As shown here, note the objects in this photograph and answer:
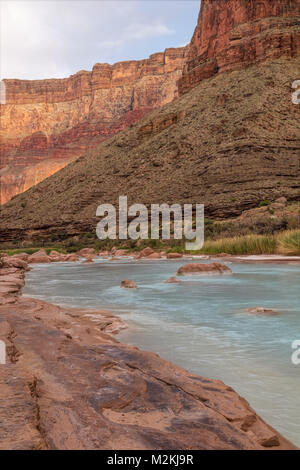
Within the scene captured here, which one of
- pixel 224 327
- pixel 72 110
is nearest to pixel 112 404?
pixel 224 327

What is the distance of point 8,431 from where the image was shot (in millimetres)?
1606

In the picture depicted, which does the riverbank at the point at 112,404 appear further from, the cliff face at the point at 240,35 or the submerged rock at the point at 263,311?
the cliff face at the point at 240,35

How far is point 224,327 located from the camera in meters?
5.24

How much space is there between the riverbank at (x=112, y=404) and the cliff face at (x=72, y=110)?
111521mm

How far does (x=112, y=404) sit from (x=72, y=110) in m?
136

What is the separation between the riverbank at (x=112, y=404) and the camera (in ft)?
5.39

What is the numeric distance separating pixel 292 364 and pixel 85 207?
1640 inches

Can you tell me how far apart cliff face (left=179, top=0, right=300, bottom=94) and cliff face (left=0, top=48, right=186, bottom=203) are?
1862 inches

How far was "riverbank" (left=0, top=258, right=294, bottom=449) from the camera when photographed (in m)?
1.64

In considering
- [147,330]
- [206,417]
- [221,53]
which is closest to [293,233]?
[147,330]

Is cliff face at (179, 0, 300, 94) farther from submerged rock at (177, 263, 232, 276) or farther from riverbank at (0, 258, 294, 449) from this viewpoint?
riverbank at (0, 258, 294, 449)

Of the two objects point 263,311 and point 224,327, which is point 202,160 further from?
point 224,327

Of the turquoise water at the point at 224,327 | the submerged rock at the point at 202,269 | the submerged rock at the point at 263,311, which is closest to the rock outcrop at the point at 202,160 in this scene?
the submerged rock at the point at 202,269

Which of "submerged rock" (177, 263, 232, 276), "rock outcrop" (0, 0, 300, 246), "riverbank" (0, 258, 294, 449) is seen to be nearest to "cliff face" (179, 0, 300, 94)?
"rock outcrop" (0, 0, 300, 246)
